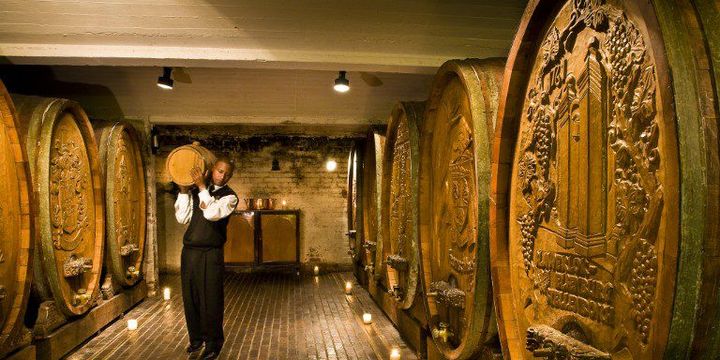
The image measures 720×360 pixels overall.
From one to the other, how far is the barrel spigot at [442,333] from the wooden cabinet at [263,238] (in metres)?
5.42

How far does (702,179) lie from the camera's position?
0.92 meters

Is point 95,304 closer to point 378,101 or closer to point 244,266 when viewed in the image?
point 244,266

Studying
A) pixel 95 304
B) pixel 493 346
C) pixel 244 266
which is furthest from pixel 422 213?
pixel 244 266

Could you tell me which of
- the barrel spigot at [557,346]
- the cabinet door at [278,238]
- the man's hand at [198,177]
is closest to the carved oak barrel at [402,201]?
the barrel spigot at [557,346]

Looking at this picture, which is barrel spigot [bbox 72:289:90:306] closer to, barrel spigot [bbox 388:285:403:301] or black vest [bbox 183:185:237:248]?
black vest [bbox 183:185:237:248]

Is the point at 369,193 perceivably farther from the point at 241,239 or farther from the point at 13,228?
the point at 13,228

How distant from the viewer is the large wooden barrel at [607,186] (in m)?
0.94

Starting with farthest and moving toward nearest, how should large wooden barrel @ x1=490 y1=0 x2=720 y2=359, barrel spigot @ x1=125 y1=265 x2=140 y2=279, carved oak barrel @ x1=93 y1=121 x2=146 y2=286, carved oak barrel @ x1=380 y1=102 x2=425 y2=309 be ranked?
barrel spigot @ x1=125 y1=265 x2=140 y2=279 → carved oak barrel @ x1=93 y1=121 x2=146 y2=286 → carved oak barrel @ x1=380 y1=102 x2=425 y2=309 → large wooden barrel @ x1=490 y1=0 x2=720 y2=359

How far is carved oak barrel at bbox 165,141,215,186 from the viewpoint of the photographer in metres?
3.64

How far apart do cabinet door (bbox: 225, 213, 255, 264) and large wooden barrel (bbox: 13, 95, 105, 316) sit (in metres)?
3.50

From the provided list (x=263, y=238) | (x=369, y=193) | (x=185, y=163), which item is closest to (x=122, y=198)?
(x=185, y=163)

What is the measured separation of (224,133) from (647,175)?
7.24 metres

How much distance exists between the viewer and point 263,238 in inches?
301

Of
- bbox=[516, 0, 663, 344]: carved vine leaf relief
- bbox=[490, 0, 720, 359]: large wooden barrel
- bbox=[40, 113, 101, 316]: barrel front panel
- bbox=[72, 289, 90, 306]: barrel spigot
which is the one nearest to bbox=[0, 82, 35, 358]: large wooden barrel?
bbox=[40, 113, 101, 316]: barrel front panel
